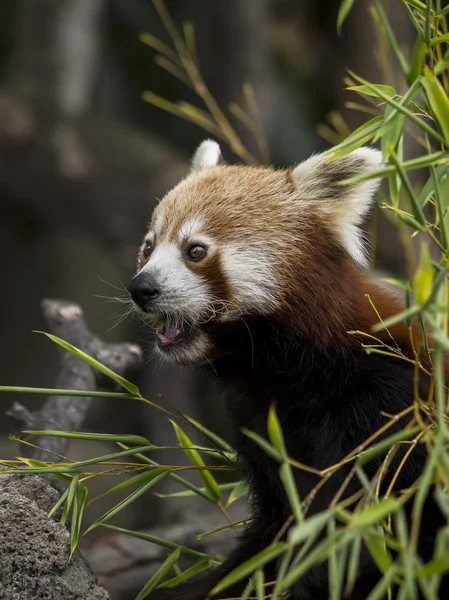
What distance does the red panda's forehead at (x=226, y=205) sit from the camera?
2.29m

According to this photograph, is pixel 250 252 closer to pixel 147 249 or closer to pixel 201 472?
pixel 147 249

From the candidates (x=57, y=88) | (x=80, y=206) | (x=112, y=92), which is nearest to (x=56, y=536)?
(x=80, y=206)

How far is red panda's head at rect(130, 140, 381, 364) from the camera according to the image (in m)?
2.17

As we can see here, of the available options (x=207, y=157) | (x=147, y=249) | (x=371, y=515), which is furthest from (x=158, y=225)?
(x=371, y=515)

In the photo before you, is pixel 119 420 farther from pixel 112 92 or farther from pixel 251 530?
pixel 251 530

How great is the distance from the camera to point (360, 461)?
1447mm

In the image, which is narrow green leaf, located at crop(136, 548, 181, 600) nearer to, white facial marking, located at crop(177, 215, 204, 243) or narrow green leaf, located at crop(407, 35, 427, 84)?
white facial marking, located at crop(177, 215, 204, 243)

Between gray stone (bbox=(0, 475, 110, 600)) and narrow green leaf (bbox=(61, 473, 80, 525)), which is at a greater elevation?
narrow green leaf (bbox=(61, 473, 80, 525))

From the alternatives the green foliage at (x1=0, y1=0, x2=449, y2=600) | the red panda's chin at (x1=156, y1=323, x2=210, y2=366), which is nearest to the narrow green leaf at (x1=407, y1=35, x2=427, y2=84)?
the green foliage at (x1=0, y1=0, x2=449, y2=600)

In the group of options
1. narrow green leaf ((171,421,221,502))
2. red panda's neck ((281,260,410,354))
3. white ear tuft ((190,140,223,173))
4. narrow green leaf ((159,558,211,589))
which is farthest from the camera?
white ear tuft ((190,140,223,173))

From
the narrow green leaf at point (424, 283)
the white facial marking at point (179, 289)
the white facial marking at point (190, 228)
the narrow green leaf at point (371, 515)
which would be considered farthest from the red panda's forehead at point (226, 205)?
the narrow green leaf at point (371, 515)

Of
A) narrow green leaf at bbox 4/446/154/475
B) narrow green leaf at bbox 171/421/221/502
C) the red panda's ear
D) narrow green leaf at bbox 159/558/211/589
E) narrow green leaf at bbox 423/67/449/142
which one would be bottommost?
narrow green leaf at bbox 159/558/211/589

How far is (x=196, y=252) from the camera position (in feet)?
7.37

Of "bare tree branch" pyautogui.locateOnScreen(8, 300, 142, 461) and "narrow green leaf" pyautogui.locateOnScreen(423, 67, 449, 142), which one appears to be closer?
"narrow green leaf" pyautogui.locateOnScreen(423, 67, 449, 142)
